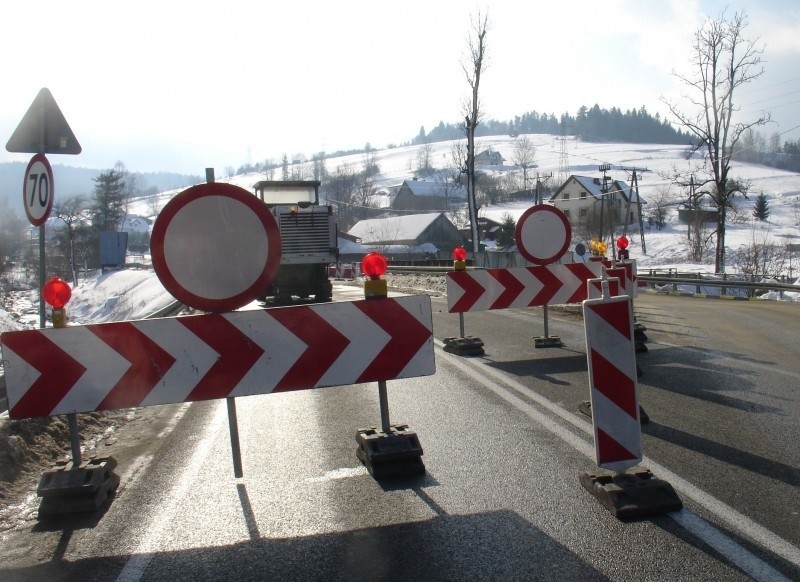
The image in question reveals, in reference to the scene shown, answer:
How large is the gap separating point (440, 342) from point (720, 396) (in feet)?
17.8

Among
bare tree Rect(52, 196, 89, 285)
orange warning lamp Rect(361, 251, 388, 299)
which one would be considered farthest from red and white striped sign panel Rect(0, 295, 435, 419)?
bare tree Rect(52, 196, 89, 285)

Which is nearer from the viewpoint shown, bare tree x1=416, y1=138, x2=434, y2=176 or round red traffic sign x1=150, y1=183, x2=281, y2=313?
round red traffic sign x1=150, y1=183, x2=281, y2=313

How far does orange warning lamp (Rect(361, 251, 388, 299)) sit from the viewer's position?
5.12 metres

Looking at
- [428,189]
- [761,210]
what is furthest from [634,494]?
[428,189]

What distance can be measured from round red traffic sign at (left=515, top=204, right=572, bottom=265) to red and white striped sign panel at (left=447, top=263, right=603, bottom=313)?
318 millimetres

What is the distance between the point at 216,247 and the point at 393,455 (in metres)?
1.89

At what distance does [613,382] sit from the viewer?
4590 mm

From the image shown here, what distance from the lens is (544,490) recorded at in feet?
15.4

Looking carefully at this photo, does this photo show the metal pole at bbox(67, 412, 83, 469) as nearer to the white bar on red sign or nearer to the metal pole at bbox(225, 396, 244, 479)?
the metal pole at bbox(225, 396, 244, 479)

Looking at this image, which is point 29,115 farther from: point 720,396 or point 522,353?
point 720,396

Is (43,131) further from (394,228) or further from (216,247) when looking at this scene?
(394,228)

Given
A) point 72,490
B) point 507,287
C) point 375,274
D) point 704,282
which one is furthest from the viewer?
point 704,282

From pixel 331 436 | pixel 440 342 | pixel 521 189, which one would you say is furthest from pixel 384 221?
pixel 331 436

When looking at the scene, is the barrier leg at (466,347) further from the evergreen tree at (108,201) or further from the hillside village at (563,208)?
the evergreen tree at (108,201)
